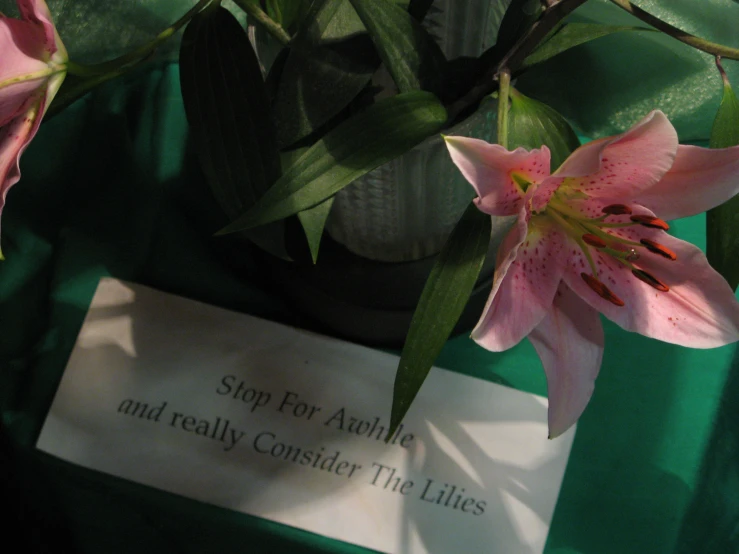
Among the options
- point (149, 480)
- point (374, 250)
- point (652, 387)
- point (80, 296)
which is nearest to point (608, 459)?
point (652, 387)

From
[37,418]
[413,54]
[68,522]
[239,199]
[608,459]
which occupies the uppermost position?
[413,54]

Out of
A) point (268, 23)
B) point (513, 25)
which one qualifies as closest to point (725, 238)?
Result: point (513, 25)

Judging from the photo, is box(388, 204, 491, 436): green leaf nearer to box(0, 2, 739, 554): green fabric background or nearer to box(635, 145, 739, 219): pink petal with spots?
box(635, 145, 739, 219): pink petal with spots

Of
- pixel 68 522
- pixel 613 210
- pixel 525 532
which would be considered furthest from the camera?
pixel 68 522

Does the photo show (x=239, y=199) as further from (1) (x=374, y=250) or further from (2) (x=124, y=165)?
(2) (x=124, y=165)

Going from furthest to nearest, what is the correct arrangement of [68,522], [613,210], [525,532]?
[68,522] → [525,532] → [613,210]

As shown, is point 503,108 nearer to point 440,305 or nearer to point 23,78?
point 440,305
